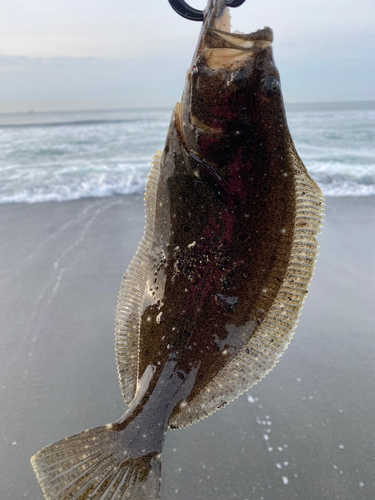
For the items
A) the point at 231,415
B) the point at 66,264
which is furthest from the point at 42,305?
the point at 231,415

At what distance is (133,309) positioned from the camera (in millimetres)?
1960

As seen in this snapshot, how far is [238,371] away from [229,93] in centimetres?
139

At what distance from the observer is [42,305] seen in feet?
13.4

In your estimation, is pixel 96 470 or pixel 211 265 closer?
pixel 96 470

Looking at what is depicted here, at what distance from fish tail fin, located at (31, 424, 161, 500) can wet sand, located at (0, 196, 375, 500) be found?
1.06 m

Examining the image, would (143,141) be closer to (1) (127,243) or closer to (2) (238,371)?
(1) (127,243)

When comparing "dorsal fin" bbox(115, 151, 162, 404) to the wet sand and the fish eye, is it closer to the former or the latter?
the fish eye

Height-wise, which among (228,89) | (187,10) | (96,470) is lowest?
(96,470)

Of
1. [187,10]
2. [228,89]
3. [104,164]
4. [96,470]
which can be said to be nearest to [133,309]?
[96,470]

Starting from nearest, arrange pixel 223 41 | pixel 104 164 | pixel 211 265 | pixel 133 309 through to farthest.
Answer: pixel 223 41, pixel 211 265, pixel 133 309, pixel 104 164

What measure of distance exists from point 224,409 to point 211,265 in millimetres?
1795

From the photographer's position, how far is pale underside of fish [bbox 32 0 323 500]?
4.97ft

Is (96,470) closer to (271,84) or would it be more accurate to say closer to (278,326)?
(278,326)

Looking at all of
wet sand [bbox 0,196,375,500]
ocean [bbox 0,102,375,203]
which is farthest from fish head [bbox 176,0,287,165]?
ocean [bbox 0,102,375,203]
